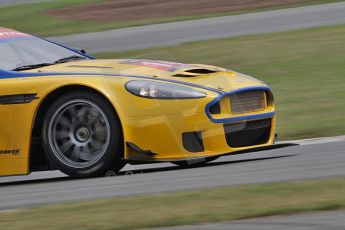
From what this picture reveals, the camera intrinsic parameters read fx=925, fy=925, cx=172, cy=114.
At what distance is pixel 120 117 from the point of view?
24.9ft

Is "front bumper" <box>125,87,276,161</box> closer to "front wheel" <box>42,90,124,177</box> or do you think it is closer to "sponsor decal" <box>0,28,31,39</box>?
"front wheel" <box>42,90,124,177</box>

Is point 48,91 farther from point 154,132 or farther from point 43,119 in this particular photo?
point 154,132

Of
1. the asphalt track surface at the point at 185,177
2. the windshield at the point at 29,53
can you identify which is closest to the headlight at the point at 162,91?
the asphalt track surface at the point at 185,177

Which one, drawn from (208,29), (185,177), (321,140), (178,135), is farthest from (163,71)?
(208,29)

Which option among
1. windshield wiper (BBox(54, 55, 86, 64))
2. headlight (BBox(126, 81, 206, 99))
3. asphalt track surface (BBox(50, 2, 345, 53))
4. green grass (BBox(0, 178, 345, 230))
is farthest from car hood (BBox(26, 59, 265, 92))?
asphalt track surface (BBox(50, 2, 345, 53))

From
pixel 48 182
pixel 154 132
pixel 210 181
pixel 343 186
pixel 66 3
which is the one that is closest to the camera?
pixel 343 186

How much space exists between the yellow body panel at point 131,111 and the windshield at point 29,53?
0.33 meters

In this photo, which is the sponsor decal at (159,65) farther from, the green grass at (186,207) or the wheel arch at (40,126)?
the green grass at (186,207)

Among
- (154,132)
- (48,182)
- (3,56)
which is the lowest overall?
(48,182)

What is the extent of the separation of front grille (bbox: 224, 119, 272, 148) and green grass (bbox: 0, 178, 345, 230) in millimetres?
1197

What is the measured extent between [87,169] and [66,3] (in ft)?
57.7

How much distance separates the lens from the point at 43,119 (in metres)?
7.86

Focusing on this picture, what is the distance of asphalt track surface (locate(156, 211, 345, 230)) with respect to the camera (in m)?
5.28

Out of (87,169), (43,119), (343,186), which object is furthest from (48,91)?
(343,186)
